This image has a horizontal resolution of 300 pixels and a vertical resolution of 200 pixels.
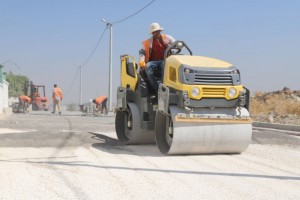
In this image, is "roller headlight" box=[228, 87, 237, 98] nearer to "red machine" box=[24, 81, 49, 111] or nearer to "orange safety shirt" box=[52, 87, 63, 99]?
"orange safety shirt" box=[52, 87, 63, 99]

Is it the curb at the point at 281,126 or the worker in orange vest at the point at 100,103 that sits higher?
the worker in orange vest at the point at 100,103

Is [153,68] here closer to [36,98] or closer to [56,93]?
[56,93]

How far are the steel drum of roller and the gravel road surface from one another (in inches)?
6.3

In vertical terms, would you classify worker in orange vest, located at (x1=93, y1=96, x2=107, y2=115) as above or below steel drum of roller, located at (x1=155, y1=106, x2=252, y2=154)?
above

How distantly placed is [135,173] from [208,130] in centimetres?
175

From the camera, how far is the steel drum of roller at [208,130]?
252 inches

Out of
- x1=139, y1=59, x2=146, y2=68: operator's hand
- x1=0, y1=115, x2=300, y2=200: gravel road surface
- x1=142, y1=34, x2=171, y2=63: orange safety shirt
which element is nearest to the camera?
x1=0, y1=115, x2=300, y2=200: gravel road surface

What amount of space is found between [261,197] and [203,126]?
249 cm

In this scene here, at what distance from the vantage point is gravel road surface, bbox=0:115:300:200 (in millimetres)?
4203

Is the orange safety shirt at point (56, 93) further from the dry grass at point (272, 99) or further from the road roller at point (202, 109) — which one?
the road roller at point (202, 109)

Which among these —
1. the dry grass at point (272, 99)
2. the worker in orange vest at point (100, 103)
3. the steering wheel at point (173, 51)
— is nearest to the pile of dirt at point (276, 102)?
the dry grass at point (272, 99)

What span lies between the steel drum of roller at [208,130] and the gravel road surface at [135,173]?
0.16 m

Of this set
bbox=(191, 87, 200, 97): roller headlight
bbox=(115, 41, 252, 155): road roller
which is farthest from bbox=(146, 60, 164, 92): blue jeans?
bbox=(191, 87, 200, 97): roller headlight

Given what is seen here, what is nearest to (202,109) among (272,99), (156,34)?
(156,34)
